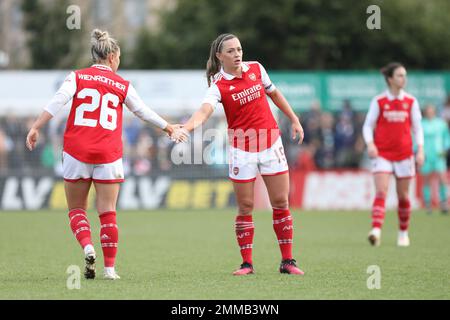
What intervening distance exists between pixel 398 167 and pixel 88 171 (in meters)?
5.82

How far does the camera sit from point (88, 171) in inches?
365

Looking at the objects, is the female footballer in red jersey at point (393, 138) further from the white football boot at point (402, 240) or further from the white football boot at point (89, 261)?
the white football boot at point (89, 261)

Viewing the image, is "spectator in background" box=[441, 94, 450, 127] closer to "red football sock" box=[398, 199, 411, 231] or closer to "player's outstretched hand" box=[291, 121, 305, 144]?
"red football sock" box=[398, 199, 411, 231]

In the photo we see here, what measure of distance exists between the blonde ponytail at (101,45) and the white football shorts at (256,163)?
158 centimetres

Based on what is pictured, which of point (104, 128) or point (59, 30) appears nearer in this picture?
point (104, 128)

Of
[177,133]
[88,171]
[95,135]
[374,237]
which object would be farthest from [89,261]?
[374,237]

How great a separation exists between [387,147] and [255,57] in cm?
3607

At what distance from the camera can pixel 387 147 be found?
1384 centimetres

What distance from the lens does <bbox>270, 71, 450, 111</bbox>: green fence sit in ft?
104

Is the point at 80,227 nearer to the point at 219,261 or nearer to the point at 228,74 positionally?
the point at 228,74

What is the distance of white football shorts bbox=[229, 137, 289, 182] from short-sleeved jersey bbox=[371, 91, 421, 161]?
426cm

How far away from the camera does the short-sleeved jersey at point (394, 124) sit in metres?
13.8
